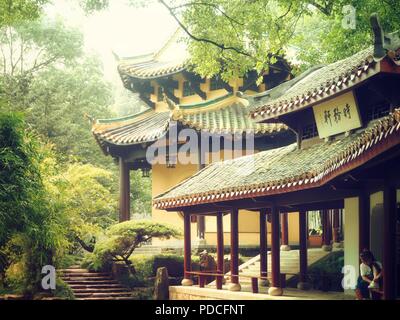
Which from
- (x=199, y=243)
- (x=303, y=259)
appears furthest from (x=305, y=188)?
(x=199, y=243)

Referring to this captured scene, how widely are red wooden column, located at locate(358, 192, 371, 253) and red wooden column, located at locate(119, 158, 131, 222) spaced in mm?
11867

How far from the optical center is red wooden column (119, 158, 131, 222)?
2327 cm

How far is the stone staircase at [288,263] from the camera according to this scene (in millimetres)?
17078

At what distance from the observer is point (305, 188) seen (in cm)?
1238

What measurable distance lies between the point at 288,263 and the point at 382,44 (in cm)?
741

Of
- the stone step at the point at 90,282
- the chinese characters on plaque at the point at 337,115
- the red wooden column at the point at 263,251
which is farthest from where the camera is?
the stone step at the point at 90,282

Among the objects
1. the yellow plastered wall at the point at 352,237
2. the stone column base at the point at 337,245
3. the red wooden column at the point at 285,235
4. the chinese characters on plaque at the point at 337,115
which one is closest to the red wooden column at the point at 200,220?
the red wooden column at the point at 285,235

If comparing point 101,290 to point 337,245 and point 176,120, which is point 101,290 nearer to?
point 176,120

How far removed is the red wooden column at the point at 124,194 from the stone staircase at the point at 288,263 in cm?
563

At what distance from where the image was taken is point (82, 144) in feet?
94.4

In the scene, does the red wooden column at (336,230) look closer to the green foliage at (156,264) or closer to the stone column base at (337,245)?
the stone column base at (337,245)

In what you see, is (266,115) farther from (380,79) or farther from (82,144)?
(82,144)

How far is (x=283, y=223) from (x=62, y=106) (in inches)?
518

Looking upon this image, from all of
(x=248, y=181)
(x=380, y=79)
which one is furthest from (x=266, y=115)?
(x=380, y=79)
